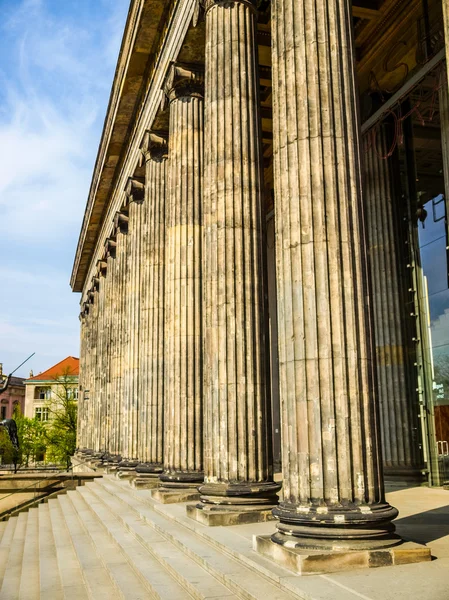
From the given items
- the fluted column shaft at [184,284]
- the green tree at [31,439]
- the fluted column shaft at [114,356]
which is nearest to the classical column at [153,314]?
the fluted column shaft at [184,284]

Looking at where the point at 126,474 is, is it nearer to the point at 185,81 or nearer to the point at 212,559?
the point at 185,81

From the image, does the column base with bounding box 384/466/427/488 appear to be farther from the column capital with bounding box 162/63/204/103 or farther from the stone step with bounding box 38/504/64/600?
the column capital with bounding box 162/63/204/103

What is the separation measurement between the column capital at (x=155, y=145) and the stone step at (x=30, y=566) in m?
12.7

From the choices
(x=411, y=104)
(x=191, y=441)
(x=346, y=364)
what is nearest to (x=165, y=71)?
(x=411, y=104)

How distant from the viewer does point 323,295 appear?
8.58 meters

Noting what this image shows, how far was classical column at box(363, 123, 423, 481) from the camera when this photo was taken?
18.8 metres

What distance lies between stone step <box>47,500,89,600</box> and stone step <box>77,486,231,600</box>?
0.90 metres

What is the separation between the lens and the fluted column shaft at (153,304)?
2061cm

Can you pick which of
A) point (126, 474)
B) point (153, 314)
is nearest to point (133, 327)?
point (153, 314)

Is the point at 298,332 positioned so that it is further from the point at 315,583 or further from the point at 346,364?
the point at 315,583

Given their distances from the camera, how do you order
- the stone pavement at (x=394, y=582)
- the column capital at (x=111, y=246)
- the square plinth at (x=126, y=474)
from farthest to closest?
1. the column capital at (x=111, y=246)
2. the square plinth at (x=126, y=474)
3. the stone pavement at (x=394, y=582)

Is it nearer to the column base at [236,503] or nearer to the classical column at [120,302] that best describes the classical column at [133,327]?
the classical column at [120,302]

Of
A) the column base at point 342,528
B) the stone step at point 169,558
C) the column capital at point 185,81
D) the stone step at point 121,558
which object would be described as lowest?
the stone step at point 121,558

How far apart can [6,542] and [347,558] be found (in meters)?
13.6
